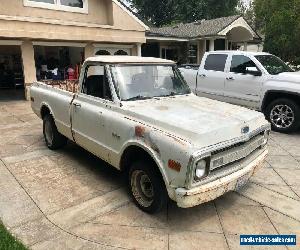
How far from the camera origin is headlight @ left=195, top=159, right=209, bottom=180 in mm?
3402

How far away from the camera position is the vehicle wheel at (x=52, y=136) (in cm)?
652

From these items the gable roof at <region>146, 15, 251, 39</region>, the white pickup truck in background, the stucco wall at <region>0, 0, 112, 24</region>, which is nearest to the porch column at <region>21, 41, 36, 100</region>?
the stucco wall at <region>0, 0, 112, 24</region>

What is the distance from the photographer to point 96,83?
16.7 ft

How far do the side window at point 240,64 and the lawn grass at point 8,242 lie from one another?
719 centimetres

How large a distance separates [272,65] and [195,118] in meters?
5.71

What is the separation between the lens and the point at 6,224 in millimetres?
3973

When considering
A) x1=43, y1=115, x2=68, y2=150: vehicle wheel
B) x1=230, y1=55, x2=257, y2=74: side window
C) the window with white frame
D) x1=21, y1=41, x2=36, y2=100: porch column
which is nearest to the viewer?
x1=43, y1=115, x2=68, y2=150: vehicle wheel

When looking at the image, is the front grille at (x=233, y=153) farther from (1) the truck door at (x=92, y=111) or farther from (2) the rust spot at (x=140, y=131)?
(1) the truck door at (x=92, y=111)

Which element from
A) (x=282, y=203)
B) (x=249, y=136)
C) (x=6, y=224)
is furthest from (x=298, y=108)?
(x=6, y=224)

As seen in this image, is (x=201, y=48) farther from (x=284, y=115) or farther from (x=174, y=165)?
(x=174, y=165)

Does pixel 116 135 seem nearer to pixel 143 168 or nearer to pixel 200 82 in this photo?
pixel 143 168

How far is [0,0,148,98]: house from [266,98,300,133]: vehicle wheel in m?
9.66

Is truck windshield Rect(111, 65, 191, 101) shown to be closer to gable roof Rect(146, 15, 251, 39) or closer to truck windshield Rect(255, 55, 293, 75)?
truck windshield Rect(255, 55, 293, 75)

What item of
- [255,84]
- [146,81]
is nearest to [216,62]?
[255,84]
